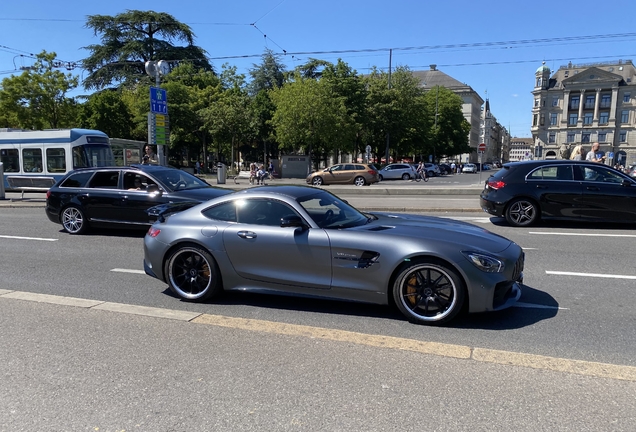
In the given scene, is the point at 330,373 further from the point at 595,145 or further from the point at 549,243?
the point at 595,145

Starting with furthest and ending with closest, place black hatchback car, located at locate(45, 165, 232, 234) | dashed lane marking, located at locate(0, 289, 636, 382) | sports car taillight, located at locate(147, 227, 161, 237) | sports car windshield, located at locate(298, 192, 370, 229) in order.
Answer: black hatchback car, located at locate(45, 165, 232, 234) < sports car taillight, located at locate(147, 227, 161, 237) < sports car windshield, located at locate(298, 192, 370, 229) < dashed lane marking, located at locate(0, 289, 636, 382)

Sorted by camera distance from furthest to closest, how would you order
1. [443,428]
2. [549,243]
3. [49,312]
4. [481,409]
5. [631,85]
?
[631,85] → [549,243] → [49,312] → [481,409] → [443,428]

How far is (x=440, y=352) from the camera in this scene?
386 centimetres

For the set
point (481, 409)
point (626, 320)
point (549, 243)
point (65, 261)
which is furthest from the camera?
point (549, 243)

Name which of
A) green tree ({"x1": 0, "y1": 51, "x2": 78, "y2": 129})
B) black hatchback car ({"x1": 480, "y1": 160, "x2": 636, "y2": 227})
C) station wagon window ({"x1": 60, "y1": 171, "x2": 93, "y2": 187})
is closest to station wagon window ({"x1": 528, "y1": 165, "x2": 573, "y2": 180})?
black hatchback car ({"x1": 480, "y1": 160, "x2": 636, "y2": 227})

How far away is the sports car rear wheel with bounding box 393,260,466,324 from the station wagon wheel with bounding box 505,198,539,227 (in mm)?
7243

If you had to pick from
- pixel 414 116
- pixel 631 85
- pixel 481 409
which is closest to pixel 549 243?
pixel 481 409

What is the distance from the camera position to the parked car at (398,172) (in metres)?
42.5

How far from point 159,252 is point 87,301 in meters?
0.97

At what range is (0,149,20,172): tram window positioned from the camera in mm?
20438

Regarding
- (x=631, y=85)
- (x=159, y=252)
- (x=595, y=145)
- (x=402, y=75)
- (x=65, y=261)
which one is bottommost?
(x=65, y=261)

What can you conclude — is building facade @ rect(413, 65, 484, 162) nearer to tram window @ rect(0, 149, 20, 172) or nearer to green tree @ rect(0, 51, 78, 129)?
green tree @ rect(0, 51, 78, 129)

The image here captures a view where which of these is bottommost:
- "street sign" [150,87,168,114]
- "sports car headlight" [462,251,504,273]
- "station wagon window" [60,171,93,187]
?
"sports car headlight" [462,251,504,273]

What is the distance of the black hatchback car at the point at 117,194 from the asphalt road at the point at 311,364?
3.82 m
